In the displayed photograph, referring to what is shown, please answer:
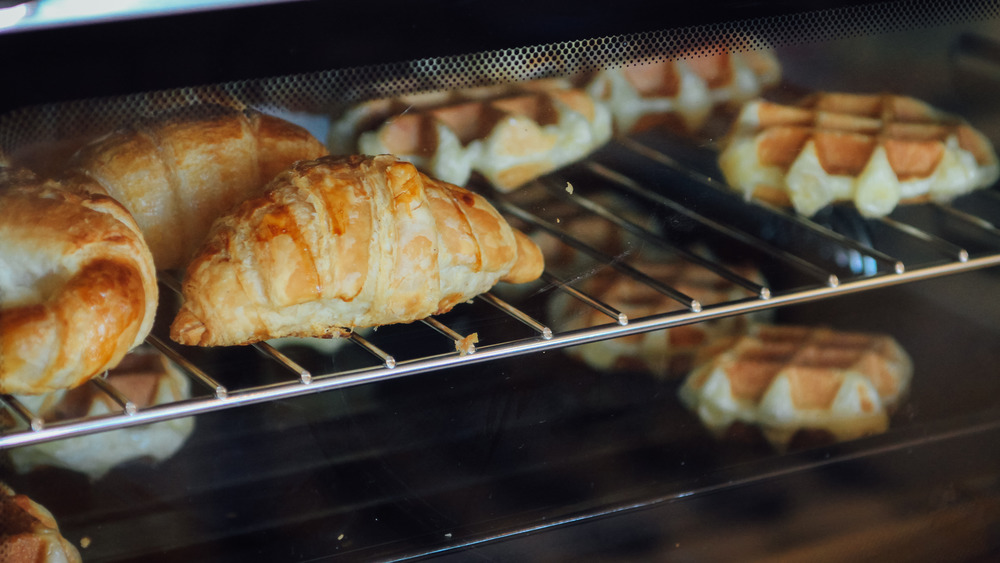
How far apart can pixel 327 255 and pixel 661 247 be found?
490 millimetres

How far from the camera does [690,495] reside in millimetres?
1254

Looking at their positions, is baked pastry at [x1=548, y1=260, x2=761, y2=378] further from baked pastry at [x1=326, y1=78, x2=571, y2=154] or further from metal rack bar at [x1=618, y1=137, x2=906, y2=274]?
baked pastry at [x1=326, y1=78, x2=571, y2=154]

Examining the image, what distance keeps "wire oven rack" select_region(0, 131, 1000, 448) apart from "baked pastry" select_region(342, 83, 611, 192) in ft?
0.09

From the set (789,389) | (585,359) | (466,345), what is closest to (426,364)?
(466,345)

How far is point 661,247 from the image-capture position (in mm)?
1215

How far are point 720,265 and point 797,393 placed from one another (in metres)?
0.23

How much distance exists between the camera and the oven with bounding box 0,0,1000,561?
98cm

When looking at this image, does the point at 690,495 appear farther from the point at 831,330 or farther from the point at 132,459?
the point at 132,459

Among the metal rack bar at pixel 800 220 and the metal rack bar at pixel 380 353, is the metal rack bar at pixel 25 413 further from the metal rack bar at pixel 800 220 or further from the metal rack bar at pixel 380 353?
the metal rack bar at pixel 800 220

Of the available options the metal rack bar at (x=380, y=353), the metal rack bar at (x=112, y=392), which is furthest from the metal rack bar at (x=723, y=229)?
the metal rack bar at (x=112, y=392)

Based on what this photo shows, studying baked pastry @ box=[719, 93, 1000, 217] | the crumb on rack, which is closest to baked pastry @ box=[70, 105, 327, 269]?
the crumb on rack

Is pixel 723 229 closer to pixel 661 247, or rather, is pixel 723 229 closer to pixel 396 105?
pixel 661 247

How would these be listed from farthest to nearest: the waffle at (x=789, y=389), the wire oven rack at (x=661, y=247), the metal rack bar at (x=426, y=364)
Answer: the waffle at (x=789, y=389) → the wire oven rack at (x=661, y=247) → the metal rack bar at (x=426, y=364)

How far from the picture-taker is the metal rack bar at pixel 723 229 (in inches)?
45.2
